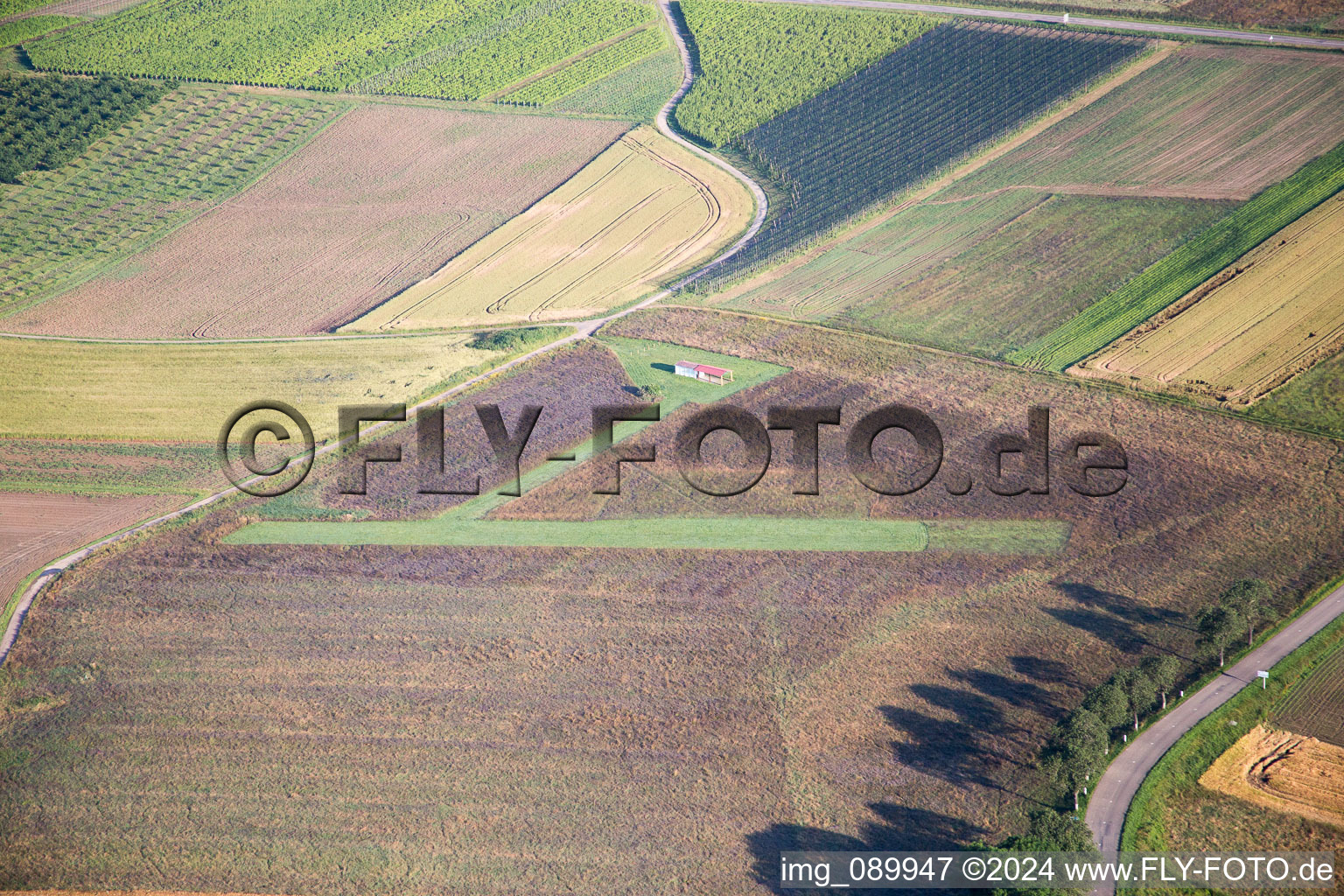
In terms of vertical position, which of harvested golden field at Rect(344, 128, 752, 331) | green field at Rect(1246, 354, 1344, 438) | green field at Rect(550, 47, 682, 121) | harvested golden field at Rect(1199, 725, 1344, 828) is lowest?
harvested golden field at Rect(1199, 725, 1344, 828)

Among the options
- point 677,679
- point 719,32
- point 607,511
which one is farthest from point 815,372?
point 719,32

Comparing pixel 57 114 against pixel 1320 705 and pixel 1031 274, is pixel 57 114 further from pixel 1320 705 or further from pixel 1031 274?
pixel 1320 705

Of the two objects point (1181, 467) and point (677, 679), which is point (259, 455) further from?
point (1181, 467)

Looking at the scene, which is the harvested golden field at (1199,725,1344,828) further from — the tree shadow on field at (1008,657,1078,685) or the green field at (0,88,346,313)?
the green field at (0,88,346,313)

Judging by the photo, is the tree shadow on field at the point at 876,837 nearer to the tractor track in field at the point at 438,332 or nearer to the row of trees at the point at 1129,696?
the row of trees at the point at 1129,696

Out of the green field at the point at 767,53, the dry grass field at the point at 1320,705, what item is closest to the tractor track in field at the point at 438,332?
the green field at the point at 767,53

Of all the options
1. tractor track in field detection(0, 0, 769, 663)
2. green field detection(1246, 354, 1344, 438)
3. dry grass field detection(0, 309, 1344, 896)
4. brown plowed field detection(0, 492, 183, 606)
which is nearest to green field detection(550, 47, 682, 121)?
tractor track in field detection(0, 0, 769, 663)

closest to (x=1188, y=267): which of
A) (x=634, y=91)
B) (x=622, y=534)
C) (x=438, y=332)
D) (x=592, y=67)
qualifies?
(x=622, y=534)
